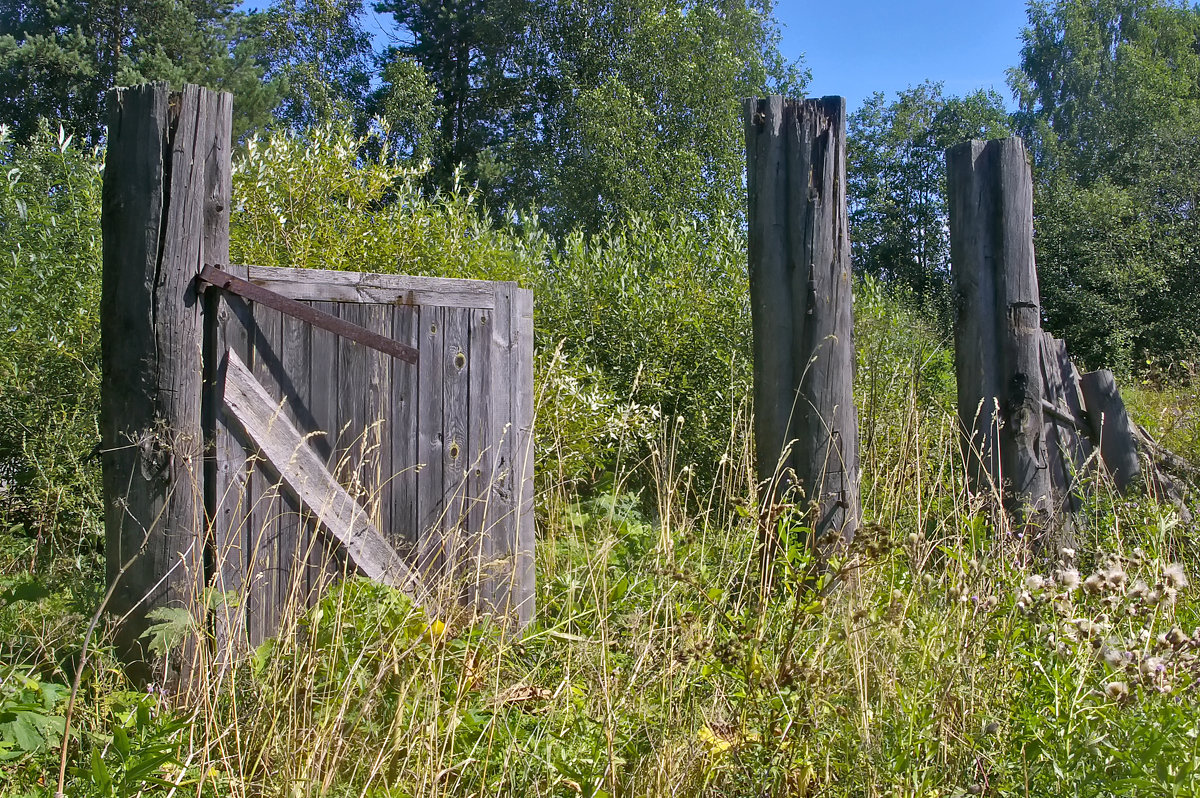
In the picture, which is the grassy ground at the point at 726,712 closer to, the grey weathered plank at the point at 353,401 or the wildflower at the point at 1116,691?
the wildflower at the point at 1116,691

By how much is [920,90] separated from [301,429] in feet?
112

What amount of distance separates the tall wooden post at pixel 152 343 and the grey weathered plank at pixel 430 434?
903 mm

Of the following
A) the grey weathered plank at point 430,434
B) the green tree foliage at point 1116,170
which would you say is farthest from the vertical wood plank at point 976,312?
the green tree foliage at point 1116,170

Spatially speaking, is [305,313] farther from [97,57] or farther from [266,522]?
[97,57]

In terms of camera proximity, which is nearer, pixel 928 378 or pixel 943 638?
pixel 943 638

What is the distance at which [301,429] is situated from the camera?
368 cm

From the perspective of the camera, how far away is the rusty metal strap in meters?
3.41

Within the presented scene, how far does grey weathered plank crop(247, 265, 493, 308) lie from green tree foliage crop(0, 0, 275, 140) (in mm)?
16435

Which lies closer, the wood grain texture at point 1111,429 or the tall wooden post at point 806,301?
the tall wooden post at point 806,301

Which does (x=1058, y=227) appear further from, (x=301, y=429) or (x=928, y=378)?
(x=301, y=429)

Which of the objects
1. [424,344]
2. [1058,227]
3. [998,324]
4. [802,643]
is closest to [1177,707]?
[802,643]

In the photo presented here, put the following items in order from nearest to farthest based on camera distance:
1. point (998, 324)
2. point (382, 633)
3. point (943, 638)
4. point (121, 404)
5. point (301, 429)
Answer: point (943, 638) < point (382, 633) < point (121, 404) < point (301, 429) < point (998, 324)

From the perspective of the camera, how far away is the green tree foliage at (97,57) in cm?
1794

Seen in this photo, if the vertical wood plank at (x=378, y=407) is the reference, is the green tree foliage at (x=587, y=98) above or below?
above
